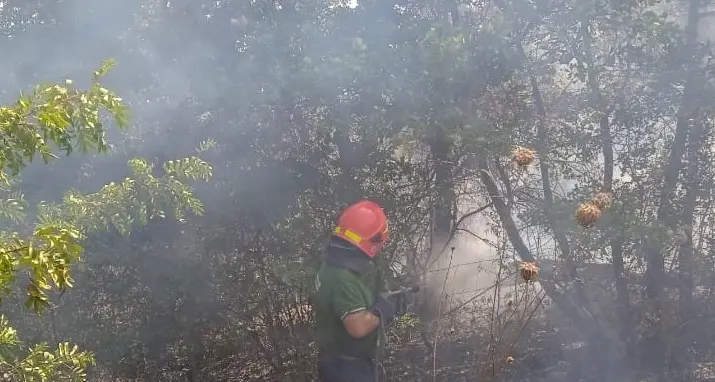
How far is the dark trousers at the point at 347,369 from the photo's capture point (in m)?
3.67

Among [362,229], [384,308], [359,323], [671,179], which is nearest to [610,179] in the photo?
[671,179]

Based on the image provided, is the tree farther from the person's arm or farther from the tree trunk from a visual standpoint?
the tree trunk

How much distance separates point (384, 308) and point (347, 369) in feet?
1.27

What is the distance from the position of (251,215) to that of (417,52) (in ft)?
6.13

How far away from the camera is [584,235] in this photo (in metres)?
5.35

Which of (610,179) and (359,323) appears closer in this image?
(359,323)

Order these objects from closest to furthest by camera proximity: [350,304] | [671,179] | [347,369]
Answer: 1. [350,304]
2. [347,369]
3. [671,179]

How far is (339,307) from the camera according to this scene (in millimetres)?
3514

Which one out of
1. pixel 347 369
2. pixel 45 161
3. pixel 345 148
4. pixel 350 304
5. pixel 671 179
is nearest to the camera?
pixel 45 161

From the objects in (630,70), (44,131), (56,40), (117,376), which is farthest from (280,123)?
(44,131)

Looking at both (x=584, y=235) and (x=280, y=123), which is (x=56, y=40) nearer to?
(x=280, y=123)

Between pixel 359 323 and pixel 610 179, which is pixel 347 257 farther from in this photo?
pixel 610 179

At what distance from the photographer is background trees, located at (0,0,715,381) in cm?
524

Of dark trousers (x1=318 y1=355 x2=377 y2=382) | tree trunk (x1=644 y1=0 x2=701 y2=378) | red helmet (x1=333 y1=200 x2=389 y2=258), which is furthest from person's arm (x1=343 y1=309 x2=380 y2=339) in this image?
tree trunk (x1=644 y1=0 x2=701 y2=378)
